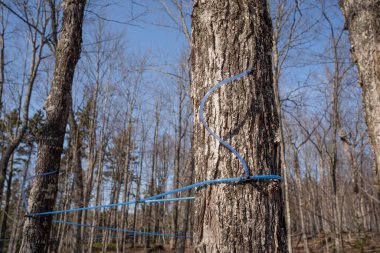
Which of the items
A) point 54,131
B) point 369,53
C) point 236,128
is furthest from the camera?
point 54,131

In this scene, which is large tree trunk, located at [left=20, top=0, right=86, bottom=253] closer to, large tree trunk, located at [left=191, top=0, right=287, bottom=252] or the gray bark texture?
large tree trunk, located at [left=191, top=0, right=287, bottom=252]

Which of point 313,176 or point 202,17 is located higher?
point 313,176

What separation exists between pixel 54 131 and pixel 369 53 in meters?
3.49

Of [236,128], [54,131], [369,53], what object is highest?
[369,53]

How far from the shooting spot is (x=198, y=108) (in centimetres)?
130

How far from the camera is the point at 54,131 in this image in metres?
3.56

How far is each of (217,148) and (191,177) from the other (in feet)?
32.1

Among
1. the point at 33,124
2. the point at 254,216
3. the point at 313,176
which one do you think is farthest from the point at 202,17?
the point at 313,176

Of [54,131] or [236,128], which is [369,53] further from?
[54,131]

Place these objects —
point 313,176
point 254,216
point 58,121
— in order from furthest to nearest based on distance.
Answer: point 313,176 → point 58,121 → point 254,216

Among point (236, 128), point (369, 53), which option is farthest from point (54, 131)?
point (369, 53)

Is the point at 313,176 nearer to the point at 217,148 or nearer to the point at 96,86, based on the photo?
the point at 96,86

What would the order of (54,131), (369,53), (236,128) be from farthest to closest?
(54,131) < (369,53) < (236,128)

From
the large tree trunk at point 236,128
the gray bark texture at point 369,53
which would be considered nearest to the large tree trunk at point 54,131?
the large tree trunk at point 236,128
